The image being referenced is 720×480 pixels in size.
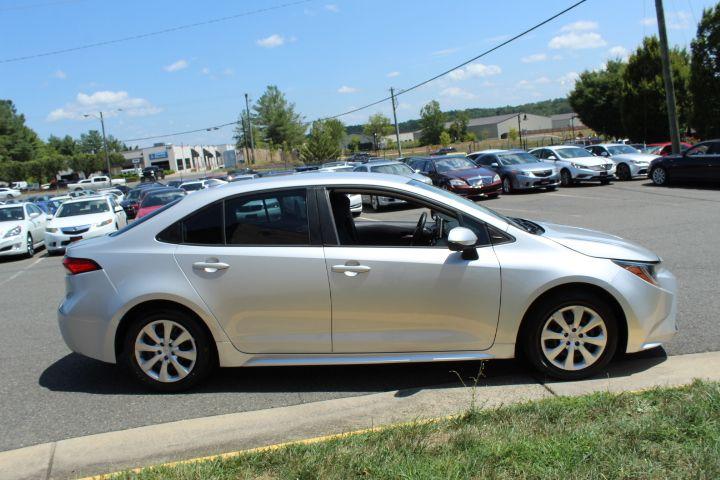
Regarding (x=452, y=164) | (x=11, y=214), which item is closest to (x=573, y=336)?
(x=11, y=214)

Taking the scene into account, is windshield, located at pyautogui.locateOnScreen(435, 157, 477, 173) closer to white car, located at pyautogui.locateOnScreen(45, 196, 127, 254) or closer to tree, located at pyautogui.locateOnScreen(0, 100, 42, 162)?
white car, located at pyautogui.locateOnScreen(45, 196, 127, 254)

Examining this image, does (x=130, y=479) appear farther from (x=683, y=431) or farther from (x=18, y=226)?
(x=18, y=226)

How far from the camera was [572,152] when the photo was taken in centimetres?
2467

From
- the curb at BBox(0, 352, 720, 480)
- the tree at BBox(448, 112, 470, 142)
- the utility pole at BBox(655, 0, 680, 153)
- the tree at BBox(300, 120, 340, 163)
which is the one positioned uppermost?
the tree at BBox(448, 112, 470, 142)

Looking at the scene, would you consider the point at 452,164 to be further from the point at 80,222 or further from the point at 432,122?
the point at 432,122

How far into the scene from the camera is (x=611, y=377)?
15.1ft

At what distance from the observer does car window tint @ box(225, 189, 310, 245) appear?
4.66 m

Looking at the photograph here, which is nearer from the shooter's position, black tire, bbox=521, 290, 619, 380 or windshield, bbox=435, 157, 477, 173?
black tire, bbox=521, 290, 619, 380

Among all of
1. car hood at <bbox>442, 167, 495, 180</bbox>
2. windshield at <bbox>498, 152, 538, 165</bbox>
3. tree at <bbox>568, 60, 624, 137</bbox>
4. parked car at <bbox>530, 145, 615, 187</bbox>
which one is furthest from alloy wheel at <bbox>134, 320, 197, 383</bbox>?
tree at <bbox>568, 60, 624, 137</bbox>

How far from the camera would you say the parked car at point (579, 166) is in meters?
22.8

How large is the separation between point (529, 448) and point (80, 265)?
3599mm

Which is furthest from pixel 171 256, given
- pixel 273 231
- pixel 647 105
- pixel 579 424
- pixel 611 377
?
pixel 647 105

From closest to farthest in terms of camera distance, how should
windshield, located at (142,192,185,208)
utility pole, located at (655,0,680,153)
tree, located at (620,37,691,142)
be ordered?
windshield, located at (142,192,185,208) < utility pole, located at (655,0,680,153) < tree, located at (620,37,691,142)

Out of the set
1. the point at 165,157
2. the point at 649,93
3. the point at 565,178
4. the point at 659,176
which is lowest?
the point at 659,176
